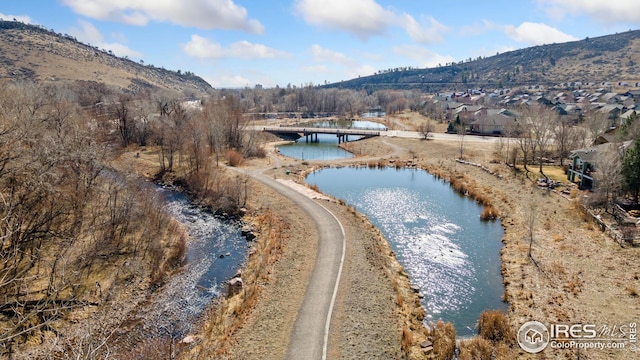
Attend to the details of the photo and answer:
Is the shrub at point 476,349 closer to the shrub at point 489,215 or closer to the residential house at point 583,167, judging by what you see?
the shrub at point 489,215

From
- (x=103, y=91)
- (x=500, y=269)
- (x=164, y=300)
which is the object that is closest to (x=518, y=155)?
(x=500, y=269)

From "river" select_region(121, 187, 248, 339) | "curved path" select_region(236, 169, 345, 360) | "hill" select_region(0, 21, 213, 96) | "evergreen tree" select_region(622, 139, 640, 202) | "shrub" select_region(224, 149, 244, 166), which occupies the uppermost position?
"hill" select_region(0, 21, 213, 96)

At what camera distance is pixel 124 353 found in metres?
17.1

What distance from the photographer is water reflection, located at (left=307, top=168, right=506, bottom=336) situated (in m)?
21.9

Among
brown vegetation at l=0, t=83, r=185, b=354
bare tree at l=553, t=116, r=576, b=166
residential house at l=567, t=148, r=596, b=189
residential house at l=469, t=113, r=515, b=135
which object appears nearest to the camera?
brown vegetation at l=0, t=83, r=185, b=354

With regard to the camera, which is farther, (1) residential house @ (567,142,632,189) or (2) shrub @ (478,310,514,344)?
(1) residential house @ (567,142,632,189)

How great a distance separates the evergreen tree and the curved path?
945 inches

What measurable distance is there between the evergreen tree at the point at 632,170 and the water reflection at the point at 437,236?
10905 millimetres

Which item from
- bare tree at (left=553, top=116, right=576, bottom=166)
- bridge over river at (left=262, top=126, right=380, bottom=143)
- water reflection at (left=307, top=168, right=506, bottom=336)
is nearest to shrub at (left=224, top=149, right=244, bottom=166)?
water reflection at (left=307, top=168, right=506, bottom=336)

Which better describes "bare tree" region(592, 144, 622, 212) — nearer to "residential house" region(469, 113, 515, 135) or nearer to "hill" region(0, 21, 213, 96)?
"residential house" region(469, 113, 515, 135)

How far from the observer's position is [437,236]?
3114cm

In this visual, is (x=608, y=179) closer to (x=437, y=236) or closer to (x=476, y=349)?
(x=437, y=236)

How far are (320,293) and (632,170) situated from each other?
28.1m

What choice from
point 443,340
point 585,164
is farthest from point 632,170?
point 443,340
